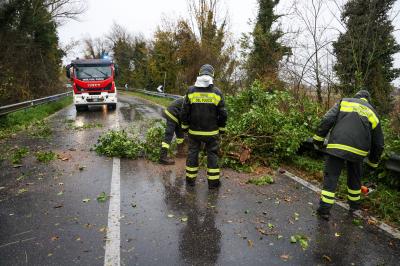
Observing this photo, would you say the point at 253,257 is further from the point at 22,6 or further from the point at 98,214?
the point at 22,6

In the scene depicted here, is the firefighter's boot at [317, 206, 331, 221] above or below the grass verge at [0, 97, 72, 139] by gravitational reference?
above

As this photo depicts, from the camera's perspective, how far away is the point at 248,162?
7.18 m

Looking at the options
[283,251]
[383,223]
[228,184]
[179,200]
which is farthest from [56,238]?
[383,223]

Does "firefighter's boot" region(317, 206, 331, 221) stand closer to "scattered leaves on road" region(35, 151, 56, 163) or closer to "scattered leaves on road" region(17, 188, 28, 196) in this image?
"scattered leaves on road" region(17, 188, 28, 196)

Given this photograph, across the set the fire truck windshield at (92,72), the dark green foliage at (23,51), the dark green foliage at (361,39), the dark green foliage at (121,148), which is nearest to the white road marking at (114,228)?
the dark green foliage at (121,148)

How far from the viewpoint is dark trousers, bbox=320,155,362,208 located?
4645 mm

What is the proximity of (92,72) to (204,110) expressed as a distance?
13.1 m

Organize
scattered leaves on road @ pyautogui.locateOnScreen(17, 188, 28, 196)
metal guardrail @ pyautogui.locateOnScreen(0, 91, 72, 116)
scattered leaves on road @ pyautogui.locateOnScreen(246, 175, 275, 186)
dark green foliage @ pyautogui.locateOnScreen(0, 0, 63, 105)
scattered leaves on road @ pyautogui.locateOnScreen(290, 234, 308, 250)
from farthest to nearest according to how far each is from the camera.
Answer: dark green foliage @ pyautogui.locateOnScreen(0, 0, 63, 105) → metal guardrail @ pyautogui.locateOnScreen(0, 91, 72, 116) → scattered leaves on road @ pyautogui.locateOnScreen(246, 175, 275, 186) → scattered leaves on road @ pyautogui.locateOnScreen(17, 188, 28, 196) → scattered leaves on road @ pyautogui.locateOnScreen(290, 234, 308, 250)

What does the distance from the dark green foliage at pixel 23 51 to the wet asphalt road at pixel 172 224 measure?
39.2 feet

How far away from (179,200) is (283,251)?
195 cm

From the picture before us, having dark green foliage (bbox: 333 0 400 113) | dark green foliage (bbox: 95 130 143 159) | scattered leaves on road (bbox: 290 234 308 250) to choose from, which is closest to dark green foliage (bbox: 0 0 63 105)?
dark green foliage (bbox: 95 130 143 159)

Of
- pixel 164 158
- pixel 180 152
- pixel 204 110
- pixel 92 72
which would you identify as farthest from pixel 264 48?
pixel 204 110

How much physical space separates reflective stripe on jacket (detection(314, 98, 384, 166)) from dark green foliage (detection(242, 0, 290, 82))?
961 centimetres

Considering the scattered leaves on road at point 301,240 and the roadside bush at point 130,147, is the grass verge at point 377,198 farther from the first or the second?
the roadside bush at point 130,147
